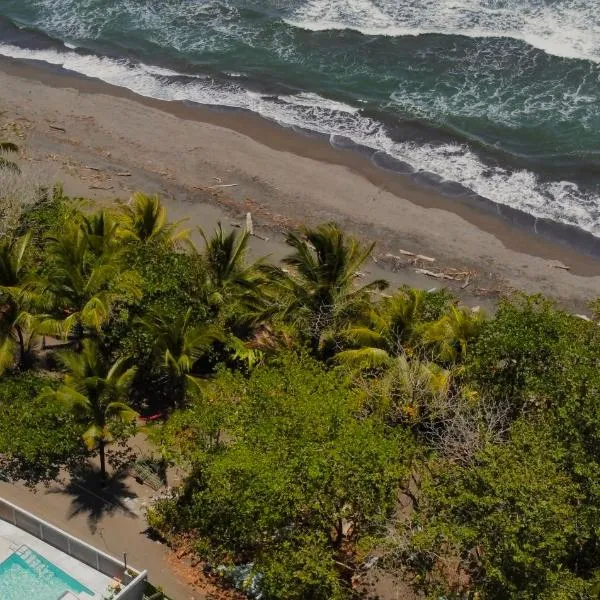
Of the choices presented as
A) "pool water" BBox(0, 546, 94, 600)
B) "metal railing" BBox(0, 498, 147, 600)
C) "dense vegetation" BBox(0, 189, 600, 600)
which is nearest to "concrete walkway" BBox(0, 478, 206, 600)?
"dense vegetation" BBox(0, 189, 600, 600)

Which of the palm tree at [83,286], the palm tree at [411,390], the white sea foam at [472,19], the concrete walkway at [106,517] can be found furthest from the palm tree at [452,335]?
the white sea foam at [472,19]

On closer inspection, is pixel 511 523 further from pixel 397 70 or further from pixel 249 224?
pixel 397 70

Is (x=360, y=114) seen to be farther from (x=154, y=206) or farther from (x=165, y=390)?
(x=165, y=390)

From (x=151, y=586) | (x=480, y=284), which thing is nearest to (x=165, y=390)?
(x=151, y=586)

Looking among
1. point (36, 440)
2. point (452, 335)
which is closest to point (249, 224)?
point (452, 335)

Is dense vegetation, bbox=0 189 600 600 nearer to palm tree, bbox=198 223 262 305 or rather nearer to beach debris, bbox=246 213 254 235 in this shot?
palm tree, bbox=198 223 262 305

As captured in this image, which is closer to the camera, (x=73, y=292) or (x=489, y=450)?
(x=489, y=450)
